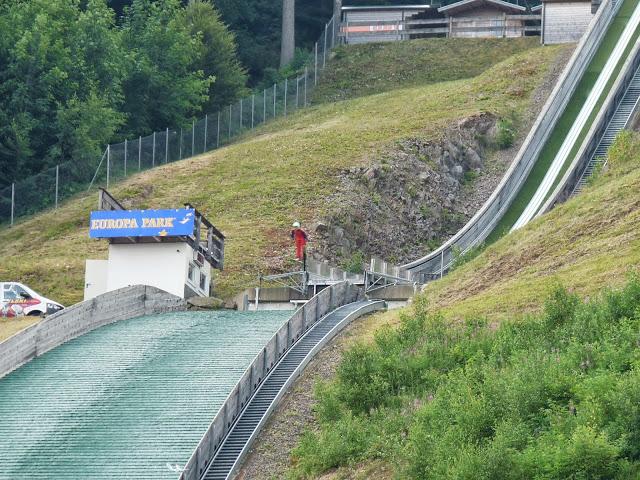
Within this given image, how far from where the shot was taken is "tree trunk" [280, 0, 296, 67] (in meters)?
98.1

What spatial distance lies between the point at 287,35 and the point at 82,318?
5031cm

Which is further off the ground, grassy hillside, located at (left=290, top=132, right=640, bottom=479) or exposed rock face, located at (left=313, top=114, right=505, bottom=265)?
exposed rock face, located at (left=313, top=114, right=505, bottom=265)

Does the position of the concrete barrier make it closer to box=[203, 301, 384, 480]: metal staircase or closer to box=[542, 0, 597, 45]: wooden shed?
box=[203, 301, 384, 480]: metal staircase

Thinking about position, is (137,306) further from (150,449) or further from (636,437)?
(636,437)

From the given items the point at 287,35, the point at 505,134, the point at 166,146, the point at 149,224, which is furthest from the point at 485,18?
the point at 149,224

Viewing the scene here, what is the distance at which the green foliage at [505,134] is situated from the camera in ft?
253

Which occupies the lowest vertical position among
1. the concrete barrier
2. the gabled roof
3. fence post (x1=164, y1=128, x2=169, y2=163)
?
the concrete barrier

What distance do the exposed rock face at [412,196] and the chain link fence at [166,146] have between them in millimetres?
9784

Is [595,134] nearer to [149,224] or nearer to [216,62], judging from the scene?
[149,224]

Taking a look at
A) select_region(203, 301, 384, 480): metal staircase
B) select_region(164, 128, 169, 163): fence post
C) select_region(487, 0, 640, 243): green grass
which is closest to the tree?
select_region(164, 128, 169, 163): fence post

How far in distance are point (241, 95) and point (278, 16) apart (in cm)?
1783

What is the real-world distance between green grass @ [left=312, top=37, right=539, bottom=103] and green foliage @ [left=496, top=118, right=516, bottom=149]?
11773mm

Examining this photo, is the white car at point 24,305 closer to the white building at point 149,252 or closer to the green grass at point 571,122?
the white building at point 149,252

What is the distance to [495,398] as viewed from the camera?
37.2m
